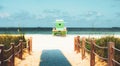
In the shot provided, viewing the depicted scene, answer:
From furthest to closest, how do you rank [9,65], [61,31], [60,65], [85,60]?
[61,31], [85,60], [60,65], [9,65]

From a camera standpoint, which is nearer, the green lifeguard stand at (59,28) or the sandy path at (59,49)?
the sandy path at (59,49)

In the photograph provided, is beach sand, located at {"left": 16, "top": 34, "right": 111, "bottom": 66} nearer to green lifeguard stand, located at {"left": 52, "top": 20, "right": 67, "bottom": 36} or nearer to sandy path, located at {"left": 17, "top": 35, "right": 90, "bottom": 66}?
sandy path, located at {"left": 17, "top": 35, "right": 90, "bottom": 66}

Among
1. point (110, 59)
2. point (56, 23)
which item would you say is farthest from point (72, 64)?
point (56, 23)

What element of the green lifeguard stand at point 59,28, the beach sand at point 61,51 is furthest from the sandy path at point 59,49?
the green lifeguard stand at point 59,28

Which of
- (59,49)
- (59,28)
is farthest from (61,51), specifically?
(59,28)

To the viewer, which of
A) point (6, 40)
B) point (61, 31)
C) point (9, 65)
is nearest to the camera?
point (9, 65)

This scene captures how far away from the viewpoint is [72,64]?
17984mm

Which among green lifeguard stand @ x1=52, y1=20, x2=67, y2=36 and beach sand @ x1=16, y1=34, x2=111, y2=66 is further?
Answer: green lifeguard stand @ x1=52, y1=20, x2=67, y2=36

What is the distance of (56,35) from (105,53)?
38537 millimetres

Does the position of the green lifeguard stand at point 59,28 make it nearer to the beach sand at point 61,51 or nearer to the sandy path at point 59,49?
the beach sand at point 61,51

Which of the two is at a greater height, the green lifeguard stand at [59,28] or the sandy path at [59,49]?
the green lifeguard stand at [59,28]

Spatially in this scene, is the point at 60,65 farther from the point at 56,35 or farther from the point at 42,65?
the point at 56,35

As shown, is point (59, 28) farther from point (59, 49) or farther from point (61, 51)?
point (61, 51)

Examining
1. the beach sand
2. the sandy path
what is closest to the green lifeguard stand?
the beach sand
